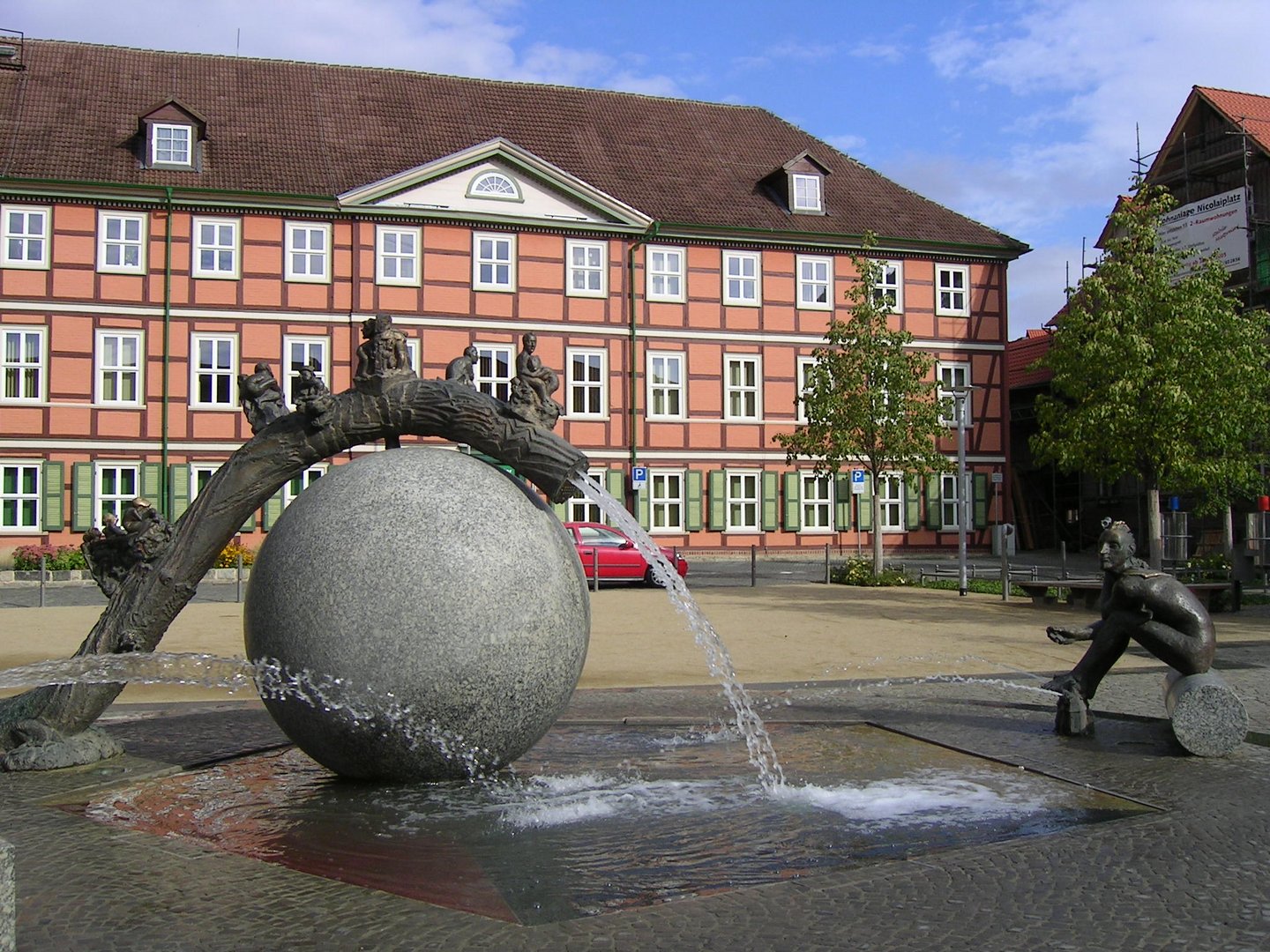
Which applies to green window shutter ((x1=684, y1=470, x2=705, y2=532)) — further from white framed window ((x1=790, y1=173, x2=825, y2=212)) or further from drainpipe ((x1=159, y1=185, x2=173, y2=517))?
drainpipe ((x1=159, y1=185, x2=173, y2=517))

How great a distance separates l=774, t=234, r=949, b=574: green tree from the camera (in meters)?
29.1

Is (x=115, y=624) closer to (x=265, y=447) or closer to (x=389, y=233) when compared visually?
(x=265, y=447)

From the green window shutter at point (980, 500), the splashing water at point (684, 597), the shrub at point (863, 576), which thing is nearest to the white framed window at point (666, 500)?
the shrub at point (863, 576)

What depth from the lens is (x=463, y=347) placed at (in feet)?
118

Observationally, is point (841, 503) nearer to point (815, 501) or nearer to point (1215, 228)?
point (815, 501)

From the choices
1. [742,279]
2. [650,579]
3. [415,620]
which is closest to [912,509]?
[742,279]

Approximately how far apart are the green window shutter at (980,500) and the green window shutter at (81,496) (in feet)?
87.5

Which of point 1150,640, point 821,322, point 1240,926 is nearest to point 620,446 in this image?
point 821,322

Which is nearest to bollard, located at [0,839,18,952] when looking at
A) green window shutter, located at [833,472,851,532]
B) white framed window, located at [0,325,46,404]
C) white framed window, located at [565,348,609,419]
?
white framed window, located at [0,325,46,404]

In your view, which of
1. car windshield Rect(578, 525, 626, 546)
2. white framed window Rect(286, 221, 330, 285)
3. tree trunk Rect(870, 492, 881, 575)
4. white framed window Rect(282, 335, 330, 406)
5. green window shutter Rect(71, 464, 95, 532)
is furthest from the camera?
white framed window Rect(286, 221, 330, 285)

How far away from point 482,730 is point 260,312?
30.7 meters

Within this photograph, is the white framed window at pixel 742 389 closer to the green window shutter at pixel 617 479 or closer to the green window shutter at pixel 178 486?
the green window shutter at pixel 617 479

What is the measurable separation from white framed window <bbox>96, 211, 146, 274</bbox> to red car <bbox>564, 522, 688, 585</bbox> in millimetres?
16191

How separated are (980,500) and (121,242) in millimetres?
27322
